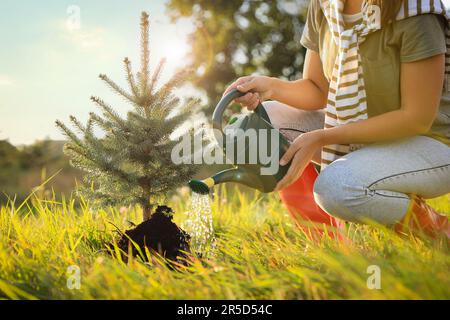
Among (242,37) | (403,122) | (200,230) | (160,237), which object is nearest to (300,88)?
(403,122)

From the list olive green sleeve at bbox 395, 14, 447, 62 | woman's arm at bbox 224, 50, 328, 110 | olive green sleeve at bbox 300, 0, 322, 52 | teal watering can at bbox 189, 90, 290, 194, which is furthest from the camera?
olive green sleeve at bbox 300, 0, 322, 52

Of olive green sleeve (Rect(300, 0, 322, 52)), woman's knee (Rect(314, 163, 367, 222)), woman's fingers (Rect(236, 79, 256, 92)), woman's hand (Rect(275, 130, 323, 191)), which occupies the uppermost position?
olive green sleeve (Rect(300, 0, 322, 52))

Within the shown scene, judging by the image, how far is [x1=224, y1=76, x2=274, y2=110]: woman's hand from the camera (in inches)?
86.4

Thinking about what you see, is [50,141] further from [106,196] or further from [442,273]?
[442,273]

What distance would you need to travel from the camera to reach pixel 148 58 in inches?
96.3

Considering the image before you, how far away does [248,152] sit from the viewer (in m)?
1.97

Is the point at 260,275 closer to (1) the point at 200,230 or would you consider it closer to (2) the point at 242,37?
(1) the point at 200,230

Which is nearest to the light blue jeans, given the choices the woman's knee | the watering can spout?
the woman's knee

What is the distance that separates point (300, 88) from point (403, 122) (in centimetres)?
71

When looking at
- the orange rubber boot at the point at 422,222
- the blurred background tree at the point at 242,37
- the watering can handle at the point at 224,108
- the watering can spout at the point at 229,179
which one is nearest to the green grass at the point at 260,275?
the orange rubber boot at the point at 422,222

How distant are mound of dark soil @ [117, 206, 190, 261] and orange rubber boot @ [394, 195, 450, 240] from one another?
95 centimetres

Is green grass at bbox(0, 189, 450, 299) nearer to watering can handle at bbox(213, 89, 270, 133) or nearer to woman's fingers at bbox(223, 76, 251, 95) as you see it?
watering can handle at bbox(213, 89, 270, 133)
